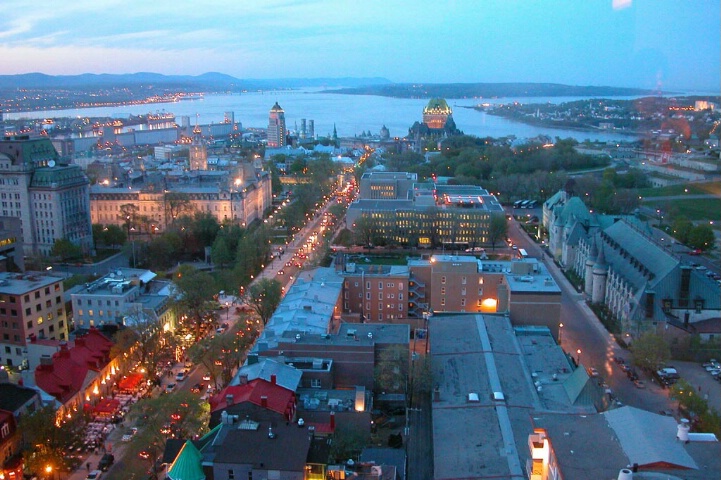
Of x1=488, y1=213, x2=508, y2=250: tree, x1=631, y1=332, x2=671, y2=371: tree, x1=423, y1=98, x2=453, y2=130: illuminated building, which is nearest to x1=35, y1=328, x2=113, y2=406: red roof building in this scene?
x1=631, y1=332, x2=671, y2=371: tree

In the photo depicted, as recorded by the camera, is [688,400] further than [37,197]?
No

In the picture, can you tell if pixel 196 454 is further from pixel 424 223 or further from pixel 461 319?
pixel 424 223

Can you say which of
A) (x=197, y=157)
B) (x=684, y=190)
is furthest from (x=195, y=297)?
(x=197, y=157)

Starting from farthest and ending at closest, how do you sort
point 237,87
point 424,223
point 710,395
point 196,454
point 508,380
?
1. point 237,87
2. point 424,223
3. point 710,395
4. point 508,380
5. point 196,454

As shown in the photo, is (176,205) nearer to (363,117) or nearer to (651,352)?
(651,352)

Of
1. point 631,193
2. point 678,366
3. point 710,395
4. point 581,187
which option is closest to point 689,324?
point 678,366

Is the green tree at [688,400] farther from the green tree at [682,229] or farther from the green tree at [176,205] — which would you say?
the green tree at [176,205]

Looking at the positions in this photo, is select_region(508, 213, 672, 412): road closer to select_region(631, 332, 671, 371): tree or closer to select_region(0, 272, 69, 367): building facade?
select_region(631, 332, 671, 371): tree
